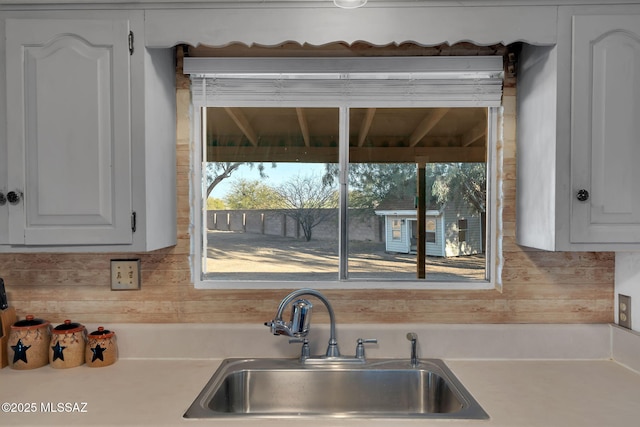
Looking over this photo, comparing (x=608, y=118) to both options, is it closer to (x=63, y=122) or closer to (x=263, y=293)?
(x=263, y=293)

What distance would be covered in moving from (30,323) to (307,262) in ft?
3.49

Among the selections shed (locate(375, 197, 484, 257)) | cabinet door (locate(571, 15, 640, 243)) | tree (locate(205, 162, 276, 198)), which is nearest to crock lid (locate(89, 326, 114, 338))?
tree (locate(205, 162, 276, 198))

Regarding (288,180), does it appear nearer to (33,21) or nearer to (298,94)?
(298,94)

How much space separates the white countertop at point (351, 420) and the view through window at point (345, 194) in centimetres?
38

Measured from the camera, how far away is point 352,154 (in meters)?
1.94

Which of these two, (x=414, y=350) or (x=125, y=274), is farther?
(x=125, y=274)

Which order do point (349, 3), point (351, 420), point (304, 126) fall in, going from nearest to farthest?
point (351, 420)
point (349, 3)
point (304, 126)

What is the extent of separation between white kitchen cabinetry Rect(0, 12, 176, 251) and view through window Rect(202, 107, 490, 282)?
445 millimetres

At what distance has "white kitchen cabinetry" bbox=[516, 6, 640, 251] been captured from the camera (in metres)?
1.50

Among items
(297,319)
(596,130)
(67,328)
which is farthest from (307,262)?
(596,130)

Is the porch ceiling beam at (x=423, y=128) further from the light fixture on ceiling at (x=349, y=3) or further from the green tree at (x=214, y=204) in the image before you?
the green tree at (x=214, y=204)

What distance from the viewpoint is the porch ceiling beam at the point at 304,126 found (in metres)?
1.92

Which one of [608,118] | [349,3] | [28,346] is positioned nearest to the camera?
[349,3]

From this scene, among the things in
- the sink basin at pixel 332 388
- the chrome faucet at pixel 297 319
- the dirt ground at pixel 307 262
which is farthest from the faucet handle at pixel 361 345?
the dirt ground at pixel 307 262
